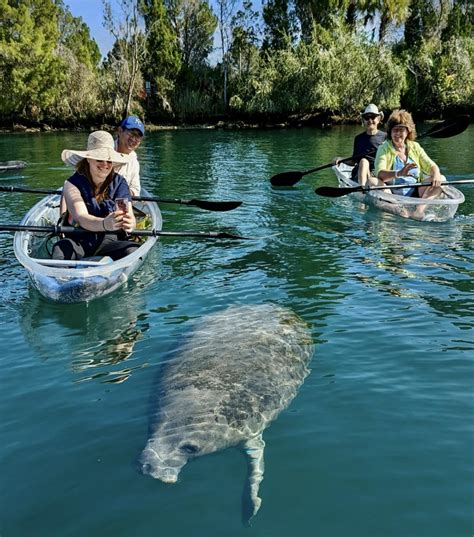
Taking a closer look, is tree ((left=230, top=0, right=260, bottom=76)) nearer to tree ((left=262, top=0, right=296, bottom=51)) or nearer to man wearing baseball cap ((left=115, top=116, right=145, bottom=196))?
tree ((left=262, top=0, right=296, bottom=51))

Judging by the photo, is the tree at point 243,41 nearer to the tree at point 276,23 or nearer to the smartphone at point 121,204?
the tree at point 276,23

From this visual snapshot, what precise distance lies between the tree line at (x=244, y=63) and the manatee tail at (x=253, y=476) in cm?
3558

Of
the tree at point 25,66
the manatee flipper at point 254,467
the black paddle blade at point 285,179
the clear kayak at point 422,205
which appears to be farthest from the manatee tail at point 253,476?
the tree at point 25,66

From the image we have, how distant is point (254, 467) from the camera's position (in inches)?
144

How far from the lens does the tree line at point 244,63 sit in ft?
124

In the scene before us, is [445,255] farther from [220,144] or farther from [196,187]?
[220,144]

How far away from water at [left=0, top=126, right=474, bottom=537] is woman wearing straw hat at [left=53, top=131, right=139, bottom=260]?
0.66 m

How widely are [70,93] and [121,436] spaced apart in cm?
4030

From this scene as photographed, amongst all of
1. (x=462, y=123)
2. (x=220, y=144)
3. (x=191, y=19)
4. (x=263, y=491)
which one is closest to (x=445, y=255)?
(x=462, y=123)

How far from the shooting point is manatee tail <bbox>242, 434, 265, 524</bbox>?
3.32 metres

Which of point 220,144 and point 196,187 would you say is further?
point 220,144

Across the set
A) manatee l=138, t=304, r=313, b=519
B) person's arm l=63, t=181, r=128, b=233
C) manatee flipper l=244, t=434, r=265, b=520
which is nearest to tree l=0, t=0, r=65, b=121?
person's arm l=63, t=181, r=128, b=233

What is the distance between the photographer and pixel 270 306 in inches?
247

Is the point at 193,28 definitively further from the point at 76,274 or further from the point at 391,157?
the point at 76,274
